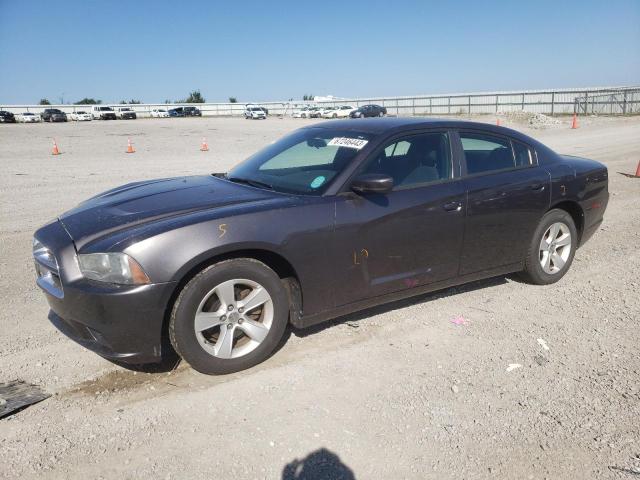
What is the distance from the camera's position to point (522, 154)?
16.2 ft

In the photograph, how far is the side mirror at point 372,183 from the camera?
3682 mm

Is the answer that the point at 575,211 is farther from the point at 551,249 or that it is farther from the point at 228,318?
the point at 228,318

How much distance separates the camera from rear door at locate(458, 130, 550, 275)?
443cm

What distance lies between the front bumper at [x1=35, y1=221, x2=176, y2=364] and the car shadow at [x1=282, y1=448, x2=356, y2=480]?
1.16m

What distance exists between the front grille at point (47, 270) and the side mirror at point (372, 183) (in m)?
2.04

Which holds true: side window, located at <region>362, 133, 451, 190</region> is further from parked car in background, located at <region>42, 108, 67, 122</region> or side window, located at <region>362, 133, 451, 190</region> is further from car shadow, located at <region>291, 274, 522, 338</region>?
parked car in background, located at <region>42, 108, 67, 122</region>

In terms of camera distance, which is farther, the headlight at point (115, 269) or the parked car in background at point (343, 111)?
the parked car in background at point (343, 111)

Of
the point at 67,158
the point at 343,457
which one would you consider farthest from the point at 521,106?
the point at 343,457

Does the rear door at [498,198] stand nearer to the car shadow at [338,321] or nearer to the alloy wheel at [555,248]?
the alloy wheel at [555,248]

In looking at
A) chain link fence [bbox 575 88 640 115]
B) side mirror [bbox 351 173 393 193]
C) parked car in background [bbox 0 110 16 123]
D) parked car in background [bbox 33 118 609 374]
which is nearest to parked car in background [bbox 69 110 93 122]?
parked car in background [bbox 0 110 16 123]

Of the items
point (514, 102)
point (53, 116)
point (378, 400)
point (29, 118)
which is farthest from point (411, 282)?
point (29, 118)

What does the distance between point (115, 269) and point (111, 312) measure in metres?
0.25

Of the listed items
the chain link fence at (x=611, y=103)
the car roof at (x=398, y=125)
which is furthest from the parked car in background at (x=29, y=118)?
the car roof at (x=398, y=125)

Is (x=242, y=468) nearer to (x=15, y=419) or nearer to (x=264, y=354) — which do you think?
(x=264, y=354)
